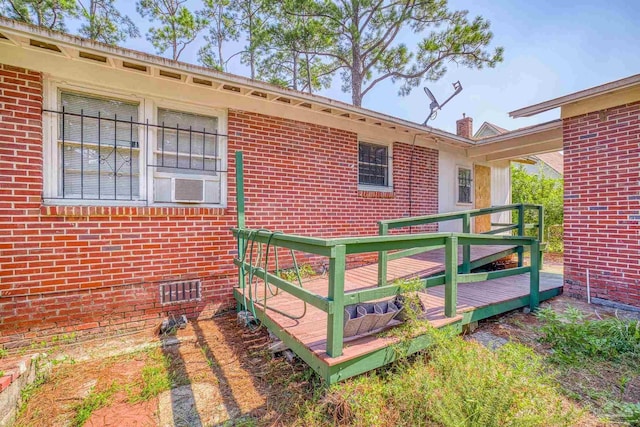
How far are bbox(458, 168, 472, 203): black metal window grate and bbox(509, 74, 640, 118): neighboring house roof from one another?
2735mm

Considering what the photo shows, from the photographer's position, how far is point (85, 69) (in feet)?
10.6

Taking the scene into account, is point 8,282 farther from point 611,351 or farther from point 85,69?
point 611,351

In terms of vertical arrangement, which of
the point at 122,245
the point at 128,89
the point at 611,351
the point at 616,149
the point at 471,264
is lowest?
the point at 611,351

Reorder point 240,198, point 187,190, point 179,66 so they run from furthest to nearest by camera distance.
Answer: point 187,190, point 240,198, point 179,66

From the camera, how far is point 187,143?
12.8 ft

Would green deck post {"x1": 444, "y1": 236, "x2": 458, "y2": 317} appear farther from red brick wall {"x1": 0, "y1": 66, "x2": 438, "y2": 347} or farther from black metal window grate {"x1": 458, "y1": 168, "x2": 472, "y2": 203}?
black metal window grate {"x1": 458, "y1": 168, "x2": 472, "y2": 203}

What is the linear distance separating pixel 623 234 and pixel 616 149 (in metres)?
1.15

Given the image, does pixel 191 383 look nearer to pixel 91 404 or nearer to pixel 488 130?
pixel 91 404

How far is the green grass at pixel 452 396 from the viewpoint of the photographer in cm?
177

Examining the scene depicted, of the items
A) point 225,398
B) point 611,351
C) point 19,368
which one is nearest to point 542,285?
point 611,351

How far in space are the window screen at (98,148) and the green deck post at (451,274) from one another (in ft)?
12.0

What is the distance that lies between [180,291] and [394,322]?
276 cm

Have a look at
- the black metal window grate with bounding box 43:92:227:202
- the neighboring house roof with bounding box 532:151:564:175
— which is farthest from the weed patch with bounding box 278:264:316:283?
the neighboring house roof with bounding box 532:151:564:175

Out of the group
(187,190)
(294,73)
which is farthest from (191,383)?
(294,73)
